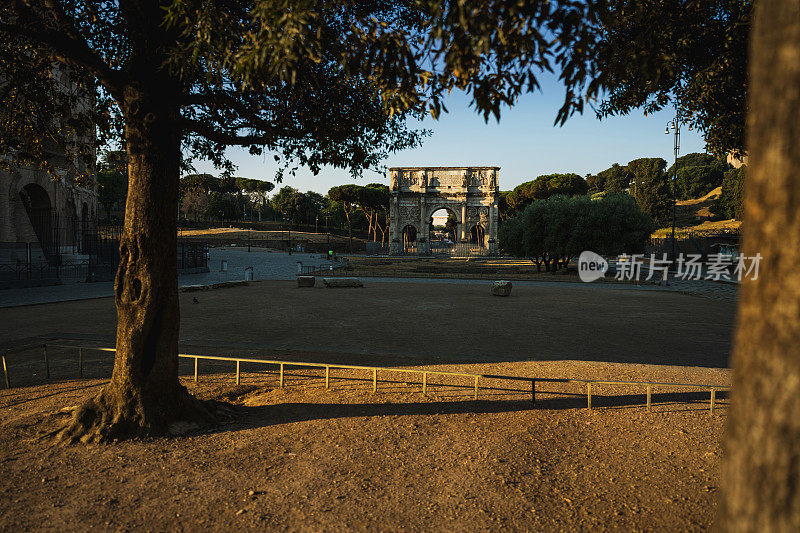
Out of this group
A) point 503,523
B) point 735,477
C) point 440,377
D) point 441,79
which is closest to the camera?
point 735,477

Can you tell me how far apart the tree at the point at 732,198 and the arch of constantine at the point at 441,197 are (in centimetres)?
3375

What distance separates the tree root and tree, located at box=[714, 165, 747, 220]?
2910 inches

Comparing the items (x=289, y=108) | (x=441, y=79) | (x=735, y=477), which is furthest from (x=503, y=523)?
(x=289, y=108)

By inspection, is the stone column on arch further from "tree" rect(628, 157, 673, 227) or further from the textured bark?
the textured bark

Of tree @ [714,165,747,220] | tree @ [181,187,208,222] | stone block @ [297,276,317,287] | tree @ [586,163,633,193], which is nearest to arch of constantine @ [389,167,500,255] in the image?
tree @ [714,165,747,220]

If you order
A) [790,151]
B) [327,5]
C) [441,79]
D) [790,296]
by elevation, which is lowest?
[790,296]

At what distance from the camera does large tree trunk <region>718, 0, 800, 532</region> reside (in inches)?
53.5

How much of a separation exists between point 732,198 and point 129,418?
86849 mm

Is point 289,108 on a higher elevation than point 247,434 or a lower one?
higher

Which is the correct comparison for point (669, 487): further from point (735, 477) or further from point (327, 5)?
point (327, 5)

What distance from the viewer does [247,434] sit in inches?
195

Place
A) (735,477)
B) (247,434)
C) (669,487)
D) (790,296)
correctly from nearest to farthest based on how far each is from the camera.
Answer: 1. (790,296)
2. (735,477)
3. (669,487)
4. (247,434)

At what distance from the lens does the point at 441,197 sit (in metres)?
66.0

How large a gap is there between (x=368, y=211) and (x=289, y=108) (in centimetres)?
8107
